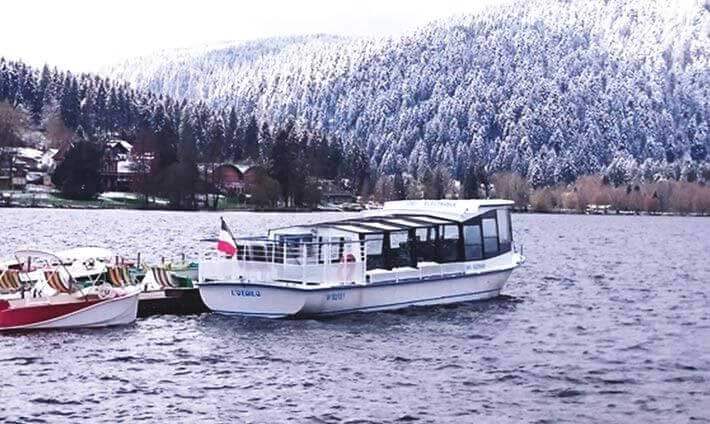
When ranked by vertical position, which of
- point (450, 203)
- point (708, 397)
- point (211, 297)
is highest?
point (450, 203)

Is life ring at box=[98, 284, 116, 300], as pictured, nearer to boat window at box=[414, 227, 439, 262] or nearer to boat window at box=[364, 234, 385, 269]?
boat window at box=[364, 234, 385, 269]

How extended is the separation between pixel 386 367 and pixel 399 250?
12477 millimetres

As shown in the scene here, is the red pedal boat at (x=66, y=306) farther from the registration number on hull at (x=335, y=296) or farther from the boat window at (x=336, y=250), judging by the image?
the boat window at (x=336, y=250)

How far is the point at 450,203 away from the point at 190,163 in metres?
128

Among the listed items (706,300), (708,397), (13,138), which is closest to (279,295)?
(708,397)

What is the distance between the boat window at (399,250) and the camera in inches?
1738

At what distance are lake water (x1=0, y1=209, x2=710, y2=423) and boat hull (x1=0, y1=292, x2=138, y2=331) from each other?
2.16ft

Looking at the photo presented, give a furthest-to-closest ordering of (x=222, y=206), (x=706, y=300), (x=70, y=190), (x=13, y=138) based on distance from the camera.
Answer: (x=13, y=138) < (x=222, y=206) < (x=70, y=190) < (x=706, y=300)

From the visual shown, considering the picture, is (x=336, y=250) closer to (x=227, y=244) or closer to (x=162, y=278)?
(x=227, y=244)

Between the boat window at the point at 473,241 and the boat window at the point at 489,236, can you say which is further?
the boat window at the point at 489,236

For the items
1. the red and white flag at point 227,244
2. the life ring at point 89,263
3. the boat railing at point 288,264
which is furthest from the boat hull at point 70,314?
the life ring at point 89,263

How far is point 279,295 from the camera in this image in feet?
130

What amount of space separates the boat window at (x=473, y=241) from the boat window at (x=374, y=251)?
197 inches

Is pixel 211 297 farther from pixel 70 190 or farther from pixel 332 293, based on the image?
pixel 70 190
